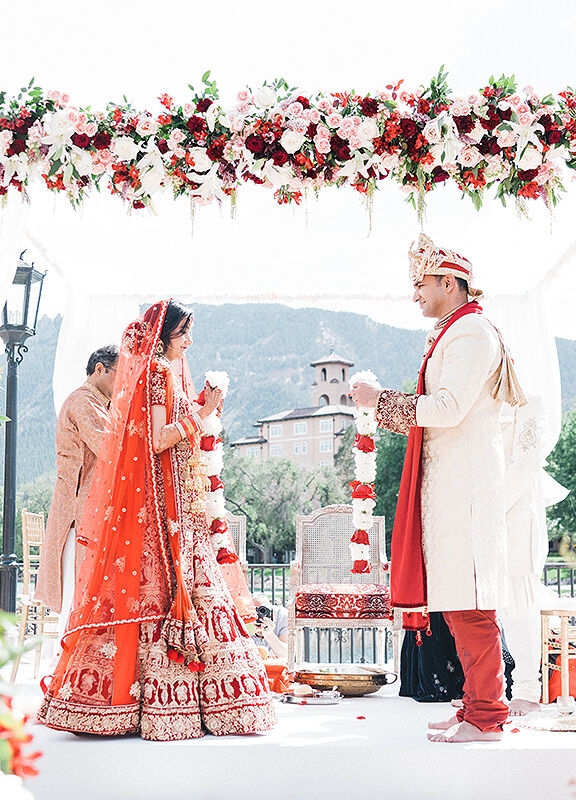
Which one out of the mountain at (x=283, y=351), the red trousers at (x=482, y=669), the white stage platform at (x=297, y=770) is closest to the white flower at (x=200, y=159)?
the red trousers at (x=482, y=669)

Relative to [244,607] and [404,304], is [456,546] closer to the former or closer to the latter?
[244,607]

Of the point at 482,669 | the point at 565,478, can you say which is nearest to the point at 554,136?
the point at 482,669

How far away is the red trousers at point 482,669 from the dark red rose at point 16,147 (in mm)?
2698

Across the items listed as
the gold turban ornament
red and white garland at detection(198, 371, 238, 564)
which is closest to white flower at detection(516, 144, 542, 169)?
the gold turban ornament

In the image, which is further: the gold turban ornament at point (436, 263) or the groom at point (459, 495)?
the gold turban ornament at point (436, 263)

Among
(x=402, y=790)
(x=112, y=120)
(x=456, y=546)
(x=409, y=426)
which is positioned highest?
(x=112, y=120)

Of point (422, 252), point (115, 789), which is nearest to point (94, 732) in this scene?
point (115, 789)

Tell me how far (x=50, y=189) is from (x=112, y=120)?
43 cm

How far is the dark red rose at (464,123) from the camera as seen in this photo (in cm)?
365

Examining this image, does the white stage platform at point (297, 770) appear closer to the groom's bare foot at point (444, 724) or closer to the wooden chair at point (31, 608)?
the groom's bare foot at point (444, 724)

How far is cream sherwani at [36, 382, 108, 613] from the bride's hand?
2.87ft

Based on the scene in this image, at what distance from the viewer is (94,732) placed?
10.00ft

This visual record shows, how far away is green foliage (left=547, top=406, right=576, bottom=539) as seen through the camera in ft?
113

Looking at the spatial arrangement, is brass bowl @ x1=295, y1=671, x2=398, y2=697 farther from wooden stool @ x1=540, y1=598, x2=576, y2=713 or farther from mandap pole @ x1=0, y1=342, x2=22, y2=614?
mandap pole @ x1=0, y1=342, x2=22, y2=614
